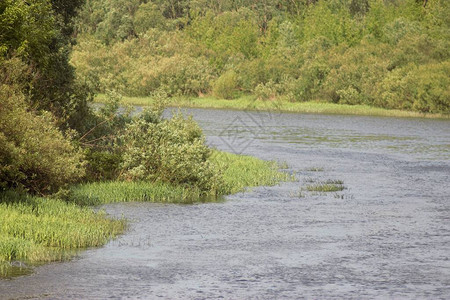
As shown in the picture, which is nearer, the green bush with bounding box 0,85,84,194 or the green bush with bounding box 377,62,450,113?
the green bush with bounding box 0,85,84,194

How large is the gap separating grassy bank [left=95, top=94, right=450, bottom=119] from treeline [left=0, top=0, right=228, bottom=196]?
54.5 metres

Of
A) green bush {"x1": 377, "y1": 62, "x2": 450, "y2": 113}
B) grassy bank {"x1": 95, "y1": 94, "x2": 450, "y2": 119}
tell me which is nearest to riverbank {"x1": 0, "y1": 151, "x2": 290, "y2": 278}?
green bush {"x1": 377, "y1": 62, "x2": 450, "y2": 113}

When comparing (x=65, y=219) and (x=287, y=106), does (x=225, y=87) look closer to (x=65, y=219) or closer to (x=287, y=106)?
(x=287, y=106)

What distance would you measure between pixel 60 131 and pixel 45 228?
18.7 ft

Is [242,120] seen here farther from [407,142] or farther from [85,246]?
[85,246]

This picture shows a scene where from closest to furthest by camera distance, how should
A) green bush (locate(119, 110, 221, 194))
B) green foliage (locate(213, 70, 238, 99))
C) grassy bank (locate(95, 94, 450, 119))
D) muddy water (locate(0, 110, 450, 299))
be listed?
muddy water (locate(0, 110, 450, 299)) → green bush (locate(119, 110, 221, 194)) → grassy bank (locate(95, 94, 450, 119)) → green foliage (locate(213, 70, 238, 99))

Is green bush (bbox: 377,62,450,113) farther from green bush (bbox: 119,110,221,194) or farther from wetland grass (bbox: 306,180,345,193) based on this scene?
green bush (bbox: 119,110,221,194)

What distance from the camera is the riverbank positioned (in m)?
19.4

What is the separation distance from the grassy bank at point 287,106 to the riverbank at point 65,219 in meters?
58.2

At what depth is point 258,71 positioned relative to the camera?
11819 centimetres

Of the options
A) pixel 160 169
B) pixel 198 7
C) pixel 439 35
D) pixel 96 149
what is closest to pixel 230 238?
pixel 160 169

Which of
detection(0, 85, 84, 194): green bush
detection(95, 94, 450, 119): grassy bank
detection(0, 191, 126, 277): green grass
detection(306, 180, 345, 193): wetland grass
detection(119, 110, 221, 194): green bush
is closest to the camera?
detection(0, 191, 126, 277): green grass

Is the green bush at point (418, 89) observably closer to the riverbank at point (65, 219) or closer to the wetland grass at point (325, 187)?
the wetland grass at point (325, 187)

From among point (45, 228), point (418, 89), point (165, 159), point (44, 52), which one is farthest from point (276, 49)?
point (45, 228)
